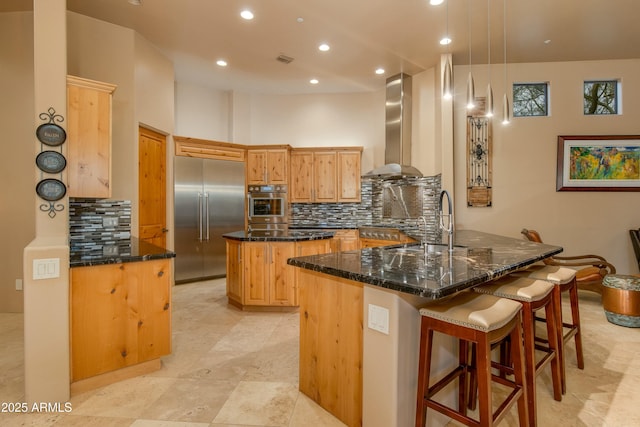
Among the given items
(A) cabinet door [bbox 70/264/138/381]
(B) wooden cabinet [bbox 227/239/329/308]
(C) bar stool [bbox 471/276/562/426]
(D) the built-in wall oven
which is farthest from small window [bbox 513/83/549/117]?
(A) cabinet door [bbox 70/264/138/381]

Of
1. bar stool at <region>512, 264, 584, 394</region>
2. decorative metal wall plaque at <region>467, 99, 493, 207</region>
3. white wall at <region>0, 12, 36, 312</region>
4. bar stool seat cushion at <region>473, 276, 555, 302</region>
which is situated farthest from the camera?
decorative metal wall plaque at <region>467, 99, 493, 207</region>

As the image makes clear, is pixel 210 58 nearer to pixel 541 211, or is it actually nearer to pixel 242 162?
pixel 242 162

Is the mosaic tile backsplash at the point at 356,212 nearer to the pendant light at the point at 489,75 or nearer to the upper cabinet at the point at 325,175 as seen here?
the upper cabinet at the point at 325,175

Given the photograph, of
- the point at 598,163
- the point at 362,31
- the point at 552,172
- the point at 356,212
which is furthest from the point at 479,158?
the point at 362,31

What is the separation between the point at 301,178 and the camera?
5.87 metres

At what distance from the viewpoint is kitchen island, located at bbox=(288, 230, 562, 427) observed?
61.0 inches

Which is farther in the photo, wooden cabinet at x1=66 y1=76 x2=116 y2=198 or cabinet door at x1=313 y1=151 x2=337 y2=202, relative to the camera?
cabinet door at x1=313 y1=151 x2=337 y2=202

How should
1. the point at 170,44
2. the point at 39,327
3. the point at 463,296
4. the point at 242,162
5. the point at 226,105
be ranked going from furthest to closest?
the point at 226,105 → the point at 242,162 → the point at 170,44 → the point at 39,327 → the point at 463,296

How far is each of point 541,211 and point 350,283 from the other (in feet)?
14.2

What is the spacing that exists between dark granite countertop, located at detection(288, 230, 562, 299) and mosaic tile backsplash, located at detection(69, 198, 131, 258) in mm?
2121

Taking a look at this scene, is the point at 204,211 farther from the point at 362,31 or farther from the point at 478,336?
the point at 478,336

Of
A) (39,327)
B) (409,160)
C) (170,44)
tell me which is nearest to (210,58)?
(170,44)

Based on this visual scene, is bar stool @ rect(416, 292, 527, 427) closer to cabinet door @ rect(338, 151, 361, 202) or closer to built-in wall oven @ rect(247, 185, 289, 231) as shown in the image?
cabinet door @ rect(338, 151, 361, 202)

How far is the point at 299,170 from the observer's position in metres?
5.86
